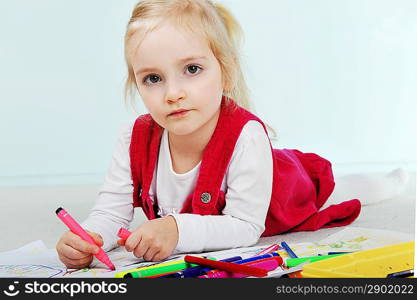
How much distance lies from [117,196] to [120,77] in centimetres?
71

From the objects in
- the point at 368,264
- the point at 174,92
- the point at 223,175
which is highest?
the point at 174,92

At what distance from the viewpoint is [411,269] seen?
2.66ft

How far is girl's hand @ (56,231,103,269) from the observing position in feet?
2.85

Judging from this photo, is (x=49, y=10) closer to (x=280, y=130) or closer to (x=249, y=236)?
(x=280, y=130)

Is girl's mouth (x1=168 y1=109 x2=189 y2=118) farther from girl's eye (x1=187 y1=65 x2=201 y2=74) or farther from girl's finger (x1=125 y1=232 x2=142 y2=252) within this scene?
girl's finger (x1=125 y1=232 x2=142 y2=252)

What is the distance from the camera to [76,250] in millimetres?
876

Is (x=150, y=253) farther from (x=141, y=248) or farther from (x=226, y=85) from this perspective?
(x=226, y=85)

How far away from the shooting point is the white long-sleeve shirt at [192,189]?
0.95m

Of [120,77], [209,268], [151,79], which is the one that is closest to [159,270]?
[209,268]

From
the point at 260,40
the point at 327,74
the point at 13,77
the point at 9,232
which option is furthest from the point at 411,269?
the point at 13,77

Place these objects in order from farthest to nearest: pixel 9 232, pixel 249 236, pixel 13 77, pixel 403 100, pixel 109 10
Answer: pixel 403 100
pixel 13 77
pixel 109 10
pixel 9 232
pixel 249 236

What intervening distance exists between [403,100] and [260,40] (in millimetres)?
570

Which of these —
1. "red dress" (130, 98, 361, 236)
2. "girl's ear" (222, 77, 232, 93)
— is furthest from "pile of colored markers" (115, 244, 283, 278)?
"girl's ear" (222, 77, 232, 93)

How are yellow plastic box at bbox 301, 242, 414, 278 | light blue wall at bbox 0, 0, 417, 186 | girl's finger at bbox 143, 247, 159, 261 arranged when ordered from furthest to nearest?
light blue wall at bbox 0, 0, 417, 186
girl's finger at bbox 143, 247, 159, 261
yellow plastic box at bbox 301, 242, 414, 278
